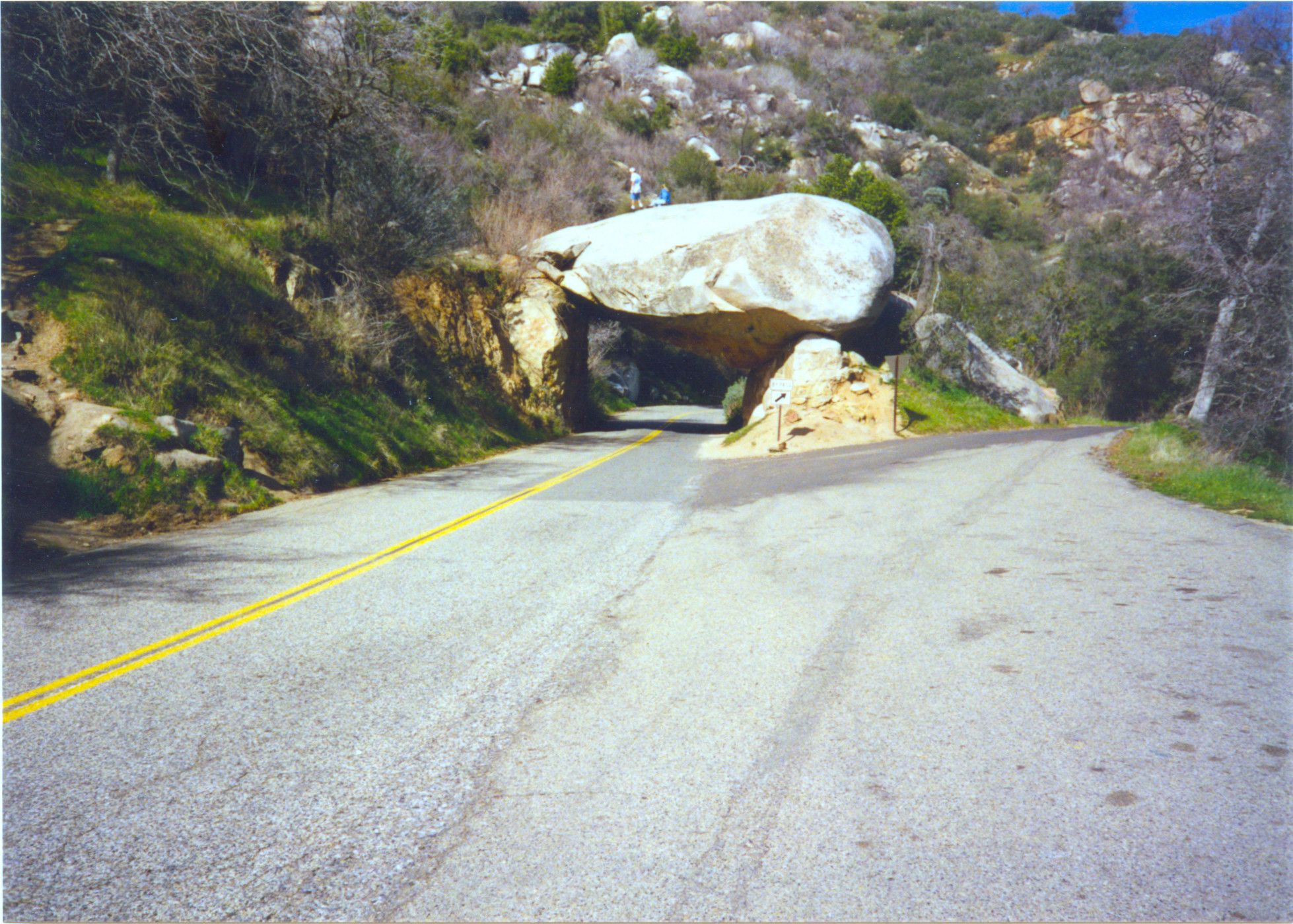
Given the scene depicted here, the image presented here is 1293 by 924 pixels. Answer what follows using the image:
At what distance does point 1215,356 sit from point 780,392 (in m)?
8.43

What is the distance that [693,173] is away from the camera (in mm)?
43938

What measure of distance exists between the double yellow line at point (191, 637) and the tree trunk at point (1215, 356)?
44.5 ft

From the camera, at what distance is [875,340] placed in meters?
24.0

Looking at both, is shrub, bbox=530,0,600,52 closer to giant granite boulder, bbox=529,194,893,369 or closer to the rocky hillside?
the rocky hillside

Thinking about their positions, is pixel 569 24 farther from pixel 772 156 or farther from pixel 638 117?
pixel 772 156

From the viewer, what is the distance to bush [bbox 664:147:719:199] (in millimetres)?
43688

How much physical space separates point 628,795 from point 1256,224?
54.4 feet

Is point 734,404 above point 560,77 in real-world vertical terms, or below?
below

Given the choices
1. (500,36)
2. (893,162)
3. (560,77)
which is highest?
(500,36)

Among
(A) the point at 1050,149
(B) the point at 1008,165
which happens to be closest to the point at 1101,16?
(A) the point at 1050,149

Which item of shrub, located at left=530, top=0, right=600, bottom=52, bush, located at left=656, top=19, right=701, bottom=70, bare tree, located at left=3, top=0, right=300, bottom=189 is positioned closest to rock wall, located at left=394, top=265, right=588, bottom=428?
bare tree, located at left=3, top=0, right=300, bottom=189

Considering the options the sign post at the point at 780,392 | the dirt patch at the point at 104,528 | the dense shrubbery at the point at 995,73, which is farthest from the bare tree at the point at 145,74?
the dense shrubbery at the point at 995,73

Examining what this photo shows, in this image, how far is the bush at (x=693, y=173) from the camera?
4369 centimetres

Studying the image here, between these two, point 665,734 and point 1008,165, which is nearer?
point 665,734
